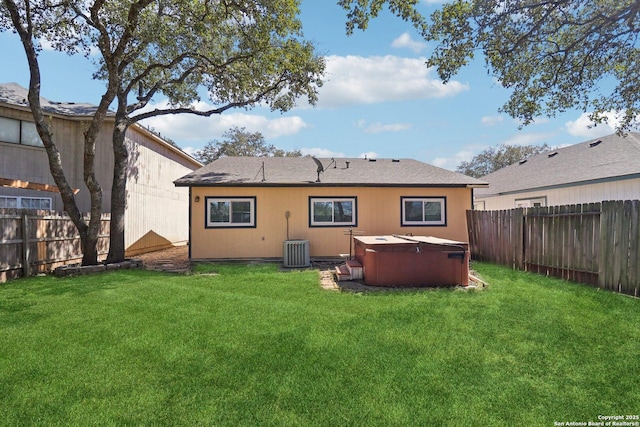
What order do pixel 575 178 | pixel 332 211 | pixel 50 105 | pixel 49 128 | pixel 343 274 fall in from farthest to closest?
pixel 575 178 < pixel 50 105 < pixel 332 211 < pixel 49 128 < pixel 343 274

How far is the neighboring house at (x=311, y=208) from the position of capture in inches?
394

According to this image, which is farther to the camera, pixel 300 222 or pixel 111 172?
pixel 111 172

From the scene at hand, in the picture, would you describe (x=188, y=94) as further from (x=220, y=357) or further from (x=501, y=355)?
(x=501, y=355)

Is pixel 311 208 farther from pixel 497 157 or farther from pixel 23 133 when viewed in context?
pixel 497 157

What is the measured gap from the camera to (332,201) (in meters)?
10.4

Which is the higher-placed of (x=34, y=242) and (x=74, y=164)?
(x=74, y=164)

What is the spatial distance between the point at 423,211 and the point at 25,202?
12.6m

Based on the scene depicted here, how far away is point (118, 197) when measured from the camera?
9.32 meters

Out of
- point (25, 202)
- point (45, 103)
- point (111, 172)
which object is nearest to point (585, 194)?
point (111, 172)

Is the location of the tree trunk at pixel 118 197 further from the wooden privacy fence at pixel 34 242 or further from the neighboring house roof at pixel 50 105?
the neighboring house roof at pixel 50 105

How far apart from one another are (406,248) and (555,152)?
15409mm

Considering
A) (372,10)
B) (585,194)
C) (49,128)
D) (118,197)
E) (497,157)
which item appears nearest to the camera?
(372,10)

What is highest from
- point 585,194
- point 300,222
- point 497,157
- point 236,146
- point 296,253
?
point 236,146

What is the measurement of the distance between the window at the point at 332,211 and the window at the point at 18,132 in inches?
361
